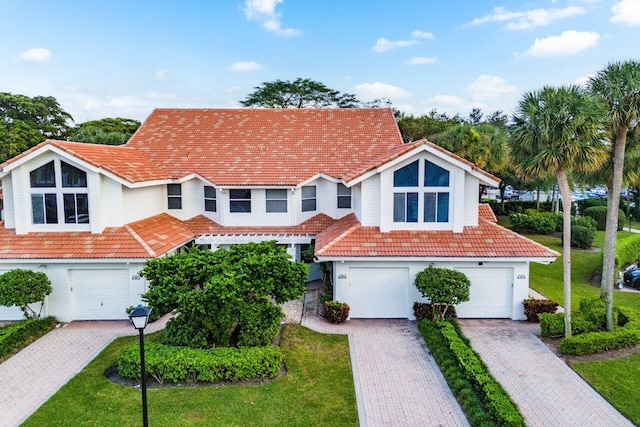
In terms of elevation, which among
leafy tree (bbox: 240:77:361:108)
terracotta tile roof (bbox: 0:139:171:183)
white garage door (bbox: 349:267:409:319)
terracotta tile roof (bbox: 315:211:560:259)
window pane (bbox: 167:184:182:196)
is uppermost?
leafy tree (bbox: 240:77:361:108)

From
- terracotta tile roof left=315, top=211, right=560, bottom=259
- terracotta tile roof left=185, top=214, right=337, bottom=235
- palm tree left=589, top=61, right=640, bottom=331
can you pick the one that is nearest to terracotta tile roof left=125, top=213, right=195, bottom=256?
terracotta tile roof left=185, top=214, right=337, bottom=235

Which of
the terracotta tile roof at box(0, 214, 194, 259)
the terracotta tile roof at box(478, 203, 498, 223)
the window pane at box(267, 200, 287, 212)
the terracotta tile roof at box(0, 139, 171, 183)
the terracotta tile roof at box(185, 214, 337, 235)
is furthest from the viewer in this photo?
the window pane at box(267, 200, 287, 212)

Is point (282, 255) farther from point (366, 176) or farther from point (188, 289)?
point (366, 176)

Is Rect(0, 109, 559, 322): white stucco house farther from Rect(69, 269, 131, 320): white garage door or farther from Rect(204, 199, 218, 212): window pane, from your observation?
Rect(204, 199, 218, 212): window pane

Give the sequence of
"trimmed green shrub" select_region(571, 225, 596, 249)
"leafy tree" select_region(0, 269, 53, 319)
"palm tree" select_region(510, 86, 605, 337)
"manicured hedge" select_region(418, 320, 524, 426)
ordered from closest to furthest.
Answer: "manicured hedge" select_region(418, 320, 524, 426)
"palm tree" select_region(510, 86, 605, 337)
"leafy tree" select_region(0, 269, 53, 319)
"trimmed green shrub" select_region(571, 225, 596, 249)

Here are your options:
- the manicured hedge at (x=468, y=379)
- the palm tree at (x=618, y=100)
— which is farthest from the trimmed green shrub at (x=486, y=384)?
the palm tree at (x=618, y=100)

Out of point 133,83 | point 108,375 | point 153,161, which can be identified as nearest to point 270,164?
point 153,161

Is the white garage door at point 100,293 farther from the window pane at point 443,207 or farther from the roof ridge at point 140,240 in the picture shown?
the window pane at point 443,207

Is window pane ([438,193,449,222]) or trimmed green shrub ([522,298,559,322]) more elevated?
window pane ([438,193,449,222])

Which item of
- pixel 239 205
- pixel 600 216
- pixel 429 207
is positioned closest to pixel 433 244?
pixel 429 207
